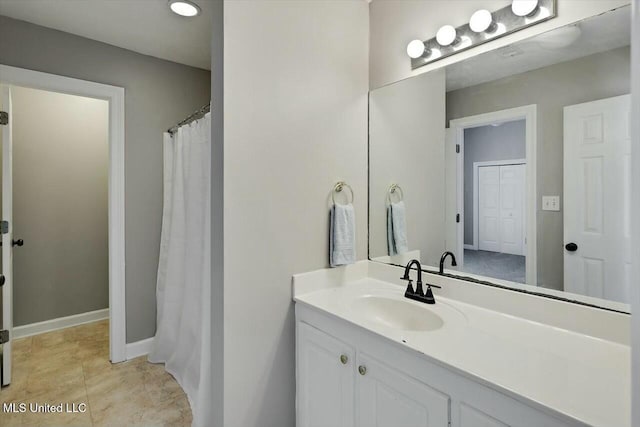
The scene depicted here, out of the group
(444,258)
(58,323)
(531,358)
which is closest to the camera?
(531,358)

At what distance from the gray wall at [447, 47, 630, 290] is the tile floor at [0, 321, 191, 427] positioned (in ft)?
6.57

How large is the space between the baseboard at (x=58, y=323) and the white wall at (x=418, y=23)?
11.4 feet

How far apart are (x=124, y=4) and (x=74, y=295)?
2.74 m

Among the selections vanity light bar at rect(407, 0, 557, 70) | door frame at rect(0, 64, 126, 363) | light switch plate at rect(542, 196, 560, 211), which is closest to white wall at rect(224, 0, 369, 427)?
vanity light bar at rect(407, 0, 557, 70)

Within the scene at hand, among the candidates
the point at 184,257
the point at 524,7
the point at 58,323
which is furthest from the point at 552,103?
the point at 58,323

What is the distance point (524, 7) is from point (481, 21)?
0.16 meters

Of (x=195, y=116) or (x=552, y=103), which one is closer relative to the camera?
(x=552, y=103)

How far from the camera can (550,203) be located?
1.24 m

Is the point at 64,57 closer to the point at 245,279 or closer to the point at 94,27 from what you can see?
the point at 94,27

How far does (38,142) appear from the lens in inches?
117

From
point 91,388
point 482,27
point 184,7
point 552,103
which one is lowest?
point 91,388

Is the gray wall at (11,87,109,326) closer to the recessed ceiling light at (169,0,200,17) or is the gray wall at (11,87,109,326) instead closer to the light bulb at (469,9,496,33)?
the recessed ceiling light at (169,0,200,17)

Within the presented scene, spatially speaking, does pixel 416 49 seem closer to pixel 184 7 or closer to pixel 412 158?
pixel 412 158

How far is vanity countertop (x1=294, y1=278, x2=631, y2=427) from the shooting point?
73 cm
